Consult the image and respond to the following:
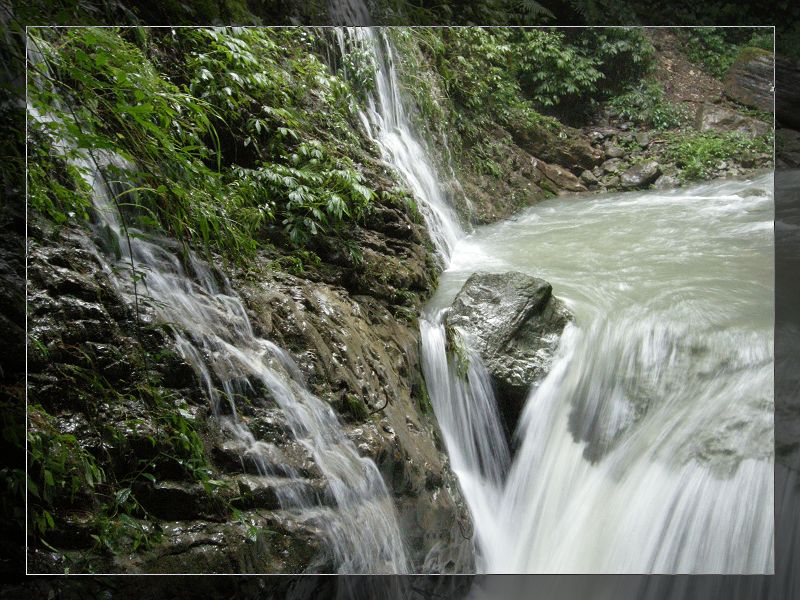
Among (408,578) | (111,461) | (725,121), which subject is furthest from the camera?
(408,578)

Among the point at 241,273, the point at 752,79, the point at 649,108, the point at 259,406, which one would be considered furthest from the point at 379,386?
the point at 752,79

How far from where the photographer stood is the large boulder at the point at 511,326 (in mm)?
2318

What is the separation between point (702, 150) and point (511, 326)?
78 cm

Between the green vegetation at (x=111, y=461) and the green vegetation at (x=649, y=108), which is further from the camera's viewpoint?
Result: the green vegetation at (x=649, y=108)

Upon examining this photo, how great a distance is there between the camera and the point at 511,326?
2.32 metres

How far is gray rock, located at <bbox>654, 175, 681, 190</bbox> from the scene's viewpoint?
228 cm

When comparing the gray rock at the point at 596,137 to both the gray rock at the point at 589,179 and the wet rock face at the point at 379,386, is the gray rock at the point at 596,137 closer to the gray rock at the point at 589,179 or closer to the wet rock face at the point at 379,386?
the gray rock at the point at 589,179

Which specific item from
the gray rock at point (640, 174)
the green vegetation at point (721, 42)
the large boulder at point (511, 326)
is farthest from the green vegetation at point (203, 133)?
the green vegetation at point (721, 42)

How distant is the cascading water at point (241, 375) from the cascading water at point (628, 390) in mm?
326

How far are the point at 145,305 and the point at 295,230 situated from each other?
1.63 feet

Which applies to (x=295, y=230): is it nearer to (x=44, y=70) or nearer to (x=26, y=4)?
(x=44, y=70)

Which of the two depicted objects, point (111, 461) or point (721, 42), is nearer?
point (111, 461)

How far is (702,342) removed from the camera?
2.26 metres

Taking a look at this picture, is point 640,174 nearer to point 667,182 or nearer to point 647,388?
point 667,182
